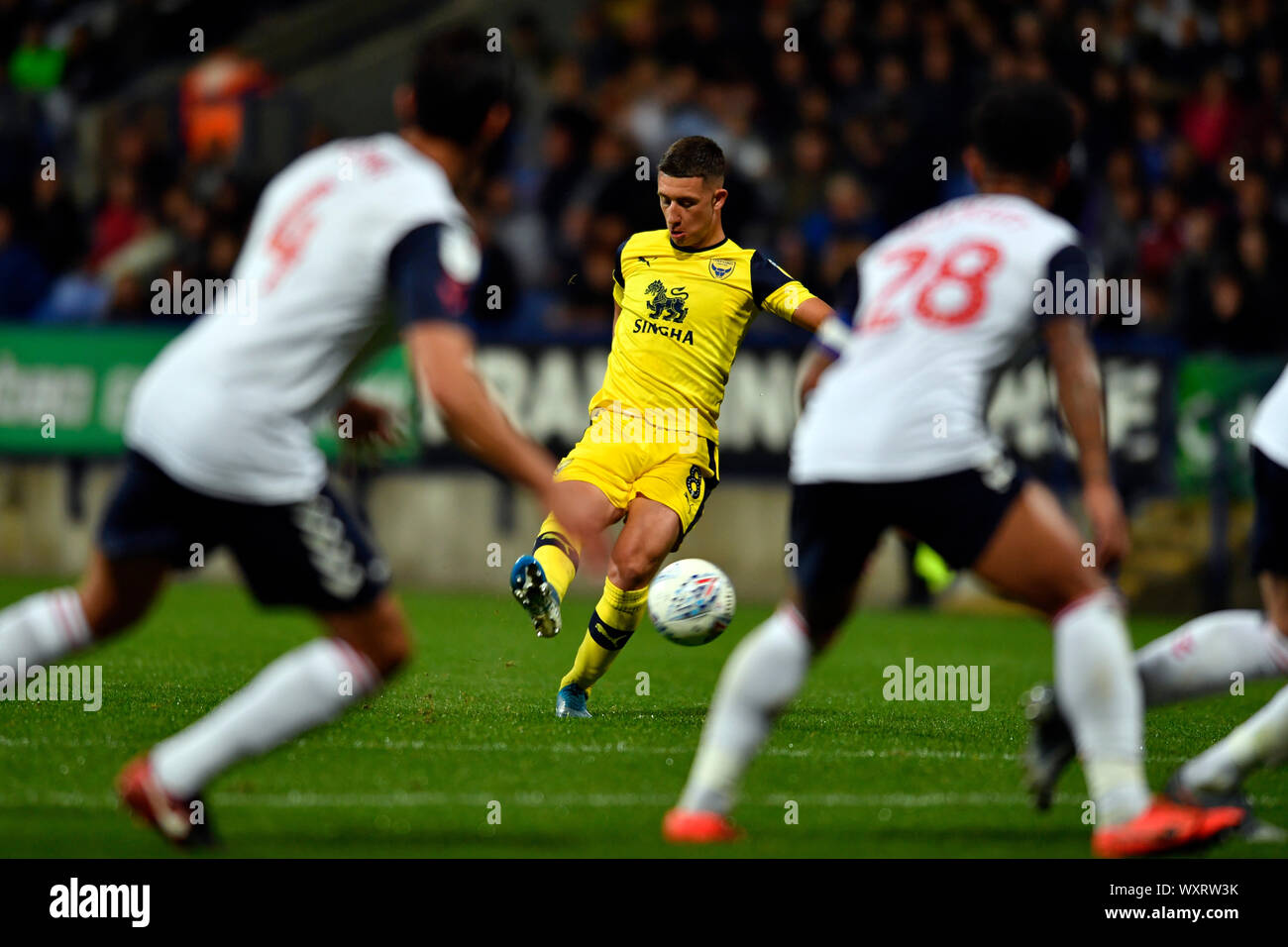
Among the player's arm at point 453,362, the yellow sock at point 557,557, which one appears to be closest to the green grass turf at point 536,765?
the yellow sock at point 557,557

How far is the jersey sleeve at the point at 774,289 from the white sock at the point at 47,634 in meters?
3.96

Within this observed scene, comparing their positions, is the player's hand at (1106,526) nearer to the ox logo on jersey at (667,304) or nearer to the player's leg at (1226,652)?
the player's leg at (1226,652)

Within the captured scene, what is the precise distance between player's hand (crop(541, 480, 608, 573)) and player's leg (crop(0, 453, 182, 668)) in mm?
1078

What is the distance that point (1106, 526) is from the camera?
507 cm

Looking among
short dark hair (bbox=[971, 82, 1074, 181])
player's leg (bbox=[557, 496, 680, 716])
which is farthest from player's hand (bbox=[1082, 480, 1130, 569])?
player's leg (bbox=[557, 496, 680, 716])

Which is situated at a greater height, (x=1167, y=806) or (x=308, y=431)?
(x=308, y=431)

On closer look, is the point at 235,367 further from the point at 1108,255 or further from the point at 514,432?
the point at 1108,255

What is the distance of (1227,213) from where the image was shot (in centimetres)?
1566

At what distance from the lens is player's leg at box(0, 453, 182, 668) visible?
5.07 metres

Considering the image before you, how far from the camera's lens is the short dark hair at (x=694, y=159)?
859cm

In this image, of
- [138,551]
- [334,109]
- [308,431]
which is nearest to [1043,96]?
[308,431]

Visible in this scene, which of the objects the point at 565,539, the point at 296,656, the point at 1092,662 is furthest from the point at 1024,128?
the point at 565,539

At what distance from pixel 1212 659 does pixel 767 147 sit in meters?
12.2

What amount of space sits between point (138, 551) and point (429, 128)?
138cm
